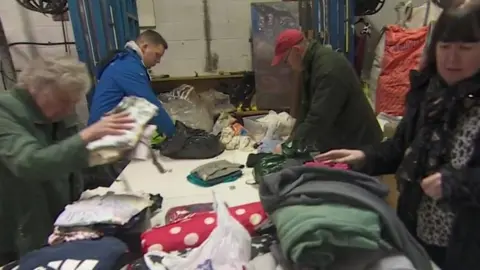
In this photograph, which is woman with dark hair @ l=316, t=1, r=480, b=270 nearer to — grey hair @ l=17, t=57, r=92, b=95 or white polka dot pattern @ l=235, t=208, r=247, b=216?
white polka dot pattern @ l=235, t=208, r=247, b=216

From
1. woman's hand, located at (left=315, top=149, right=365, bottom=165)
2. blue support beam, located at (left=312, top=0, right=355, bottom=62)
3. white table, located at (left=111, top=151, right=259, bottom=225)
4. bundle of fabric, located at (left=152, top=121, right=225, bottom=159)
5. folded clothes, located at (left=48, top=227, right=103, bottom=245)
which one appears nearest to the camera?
folded clothes, located at (left=48, top=227, right=103, bottom=245)

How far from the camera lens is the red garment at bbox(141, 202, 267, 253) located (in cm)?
121

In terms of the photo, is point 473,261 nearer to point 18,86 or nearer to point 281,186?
point 281,186

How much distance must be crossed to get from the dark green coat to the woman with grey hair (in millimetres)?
1170

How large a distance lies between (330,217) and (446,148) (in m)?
0.46

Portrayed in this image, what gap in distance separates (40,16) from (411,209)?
3.59 m

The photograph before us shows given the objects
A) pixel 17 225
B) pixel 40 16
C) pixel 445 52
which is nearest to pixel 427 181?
pixel 445 52

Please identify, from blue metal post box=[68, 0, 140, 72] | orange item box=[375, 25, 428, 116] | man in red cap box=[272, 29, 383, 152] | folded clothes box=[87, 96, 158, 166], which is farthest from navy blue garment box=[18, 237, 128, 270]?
orange item box=[375, 25, 428, 116]

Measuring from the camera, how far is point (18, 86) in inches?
59.2

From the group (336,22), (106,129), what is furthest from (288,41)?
(106,129)

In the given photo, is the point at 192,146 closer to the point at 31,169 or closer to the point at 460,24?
the point at 31,169

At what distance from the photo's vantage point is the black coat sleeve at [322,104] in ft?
7.59

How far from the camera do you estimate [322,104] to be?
2326mm

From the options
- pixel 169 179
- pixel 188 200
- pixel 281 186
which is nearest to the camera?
pixel 281 186
